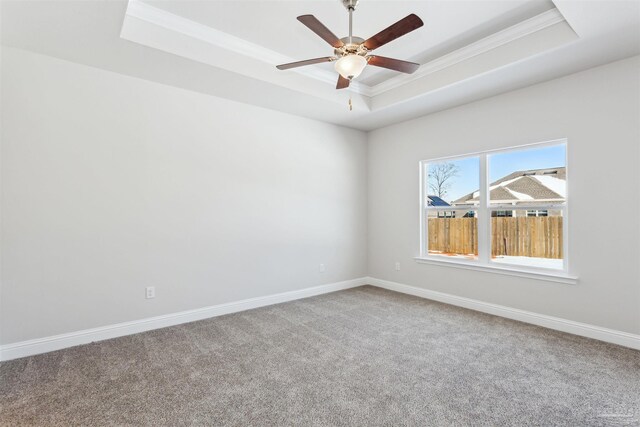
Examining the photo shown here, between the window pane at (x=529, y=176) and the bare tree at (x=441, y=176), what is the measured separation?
53 centimetres

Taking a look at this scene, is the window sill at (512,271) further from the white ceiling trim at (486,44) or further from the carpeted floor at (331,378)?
the white ceiling trim at (486,44)

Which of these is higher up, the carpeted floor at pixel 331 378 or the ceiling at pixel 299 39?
the ceiling at pixel 299 39

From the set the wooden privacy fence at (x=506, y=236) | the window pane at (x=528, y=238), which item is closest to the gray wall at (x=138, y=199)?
the wooden privacy fence at (x=506, y=236)

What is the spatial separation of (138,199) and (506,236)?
4.19 meters

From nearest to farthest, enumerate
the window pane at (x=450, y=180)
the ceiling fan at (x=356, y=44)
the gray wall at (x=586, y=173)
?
the ceiling fan at (x=356, y=44) < the gray wall at (x=586, y=173) < the window pane at (x=450, y=180)

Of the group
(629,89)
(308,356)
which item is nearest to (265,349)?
(308,356)

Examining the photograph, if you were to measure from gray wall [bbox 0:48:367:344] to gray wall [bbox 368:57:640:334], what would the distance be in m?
2.25

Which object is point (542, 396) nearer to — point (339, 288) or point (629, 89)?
point (629, 89)

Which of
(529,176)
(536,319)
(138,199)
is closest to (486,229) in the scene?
(529,176)

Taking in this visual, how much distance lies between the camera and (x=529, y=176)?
3.56 metres

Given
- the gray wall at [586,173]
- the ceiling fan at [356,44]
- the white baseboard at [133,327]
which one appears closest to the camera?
the ceiling fan at [356,44]

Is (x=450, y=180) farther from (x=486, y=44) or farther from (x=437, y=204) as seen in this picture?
(x=486, y=44)

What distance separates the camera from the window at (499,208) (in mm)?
3352

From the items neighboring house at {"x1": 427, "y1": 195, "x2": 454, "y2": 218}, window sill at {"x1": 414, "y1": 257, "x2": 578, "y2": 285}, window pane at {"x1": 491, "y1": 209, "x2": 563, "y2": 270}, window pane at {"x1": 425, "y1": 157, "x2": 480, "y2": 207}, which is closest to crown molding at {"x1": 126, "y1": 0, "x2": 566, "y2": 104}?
window pane at {"x1": 425, "y1": 157, "x2": 480, "y2": 207}
